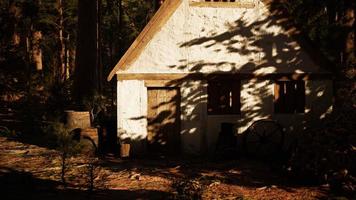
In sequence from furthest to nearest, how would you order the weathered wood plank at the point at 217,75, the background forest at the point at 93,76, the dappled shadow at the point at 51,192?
the weathered wood plank at the point at 217,75 < the background forest at the point at 93,76 < the dappled shadow at the point at 51,192

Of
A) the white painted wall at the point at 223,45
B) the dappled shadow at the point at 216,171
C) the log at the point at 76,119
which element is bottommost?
the dappled shadow at the point at 216,171

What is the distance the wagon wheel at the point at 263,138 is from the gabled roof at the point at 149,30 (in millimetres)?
4383

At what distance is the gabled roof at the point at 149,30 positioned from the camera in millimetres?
12648

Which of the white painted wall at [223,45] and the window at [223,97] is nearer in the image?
the white painted wall at [223,45]

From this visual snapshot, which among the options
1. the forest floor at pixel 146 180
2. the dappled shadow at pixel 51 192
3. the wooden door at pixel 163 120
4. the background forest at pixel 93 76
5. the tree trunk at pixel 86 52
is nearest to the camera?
the dappled shadow at pixel 51 192

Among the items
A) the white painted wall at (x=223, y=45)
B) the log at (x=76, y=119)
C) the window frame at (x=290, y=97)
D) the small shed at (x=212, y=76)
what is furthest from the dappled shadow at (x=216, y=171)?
the white painted wall at (x=223, y=45)

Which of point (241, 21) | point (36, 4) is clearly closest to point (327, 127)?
point (241, 21)

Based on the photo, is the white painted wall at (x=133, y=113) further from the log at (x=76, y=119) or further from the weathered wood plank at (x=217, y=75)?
the log at (x=76, y=119)

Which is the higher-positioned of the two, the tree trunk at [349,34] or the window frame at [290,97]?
the tree trunk at [349,34]

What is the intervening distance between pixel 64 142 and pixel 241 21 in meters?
7.03

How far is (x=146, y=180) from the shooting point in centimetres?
1016

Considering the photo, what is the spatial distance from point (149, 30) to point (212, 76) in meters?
2.52

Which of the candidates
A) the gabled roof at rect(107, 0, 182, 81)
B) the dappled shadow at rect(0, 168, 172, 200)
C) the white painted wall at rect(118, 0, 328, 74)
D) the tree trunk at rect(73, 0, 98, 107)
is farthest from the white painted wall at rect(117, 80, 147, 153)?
the tree trunk at rect(73, 0, 98, 107)

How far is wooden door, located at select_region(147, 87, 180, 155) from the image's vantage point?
13148 millimetres
